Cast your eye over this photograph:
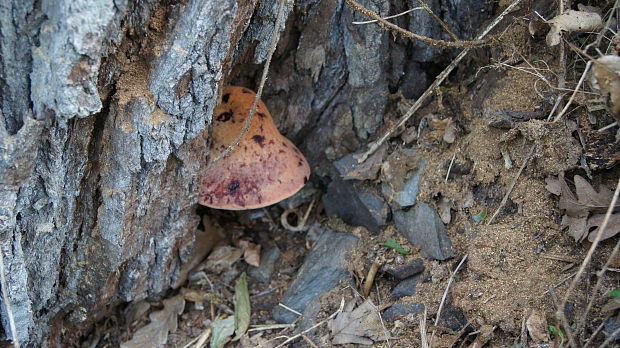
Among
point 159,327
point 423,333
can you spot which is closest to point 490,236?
point 423,333

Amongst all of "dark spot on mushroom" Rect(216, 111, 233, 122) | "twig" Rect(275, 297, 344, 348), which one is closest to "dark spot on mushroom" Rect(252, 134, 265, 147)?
"dark spot on mushroom" Rect(216, 111, 233, 122)

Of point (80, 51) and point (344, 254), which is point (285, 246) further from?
point (80, 51)

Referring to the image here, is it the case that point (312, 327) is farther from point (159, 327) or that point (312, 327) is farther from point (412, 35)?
point (412, 35)

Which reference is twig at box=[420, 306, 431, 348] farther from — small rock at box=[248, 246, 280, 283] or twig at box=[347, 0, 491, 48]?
twig at box=[347, 0, 491, 48]

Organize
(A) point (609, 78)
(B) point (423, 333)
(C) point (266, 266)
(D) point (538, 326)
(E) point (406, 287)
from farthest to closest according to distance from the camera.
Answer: (C) point (266, 266) → (E) point (406, 287) → (B) point (423, 333) → (D) point (538, 326) → (A) point (609, 78)

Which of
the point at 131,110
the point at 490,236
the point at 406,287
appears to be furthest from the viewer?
the point at 406,287

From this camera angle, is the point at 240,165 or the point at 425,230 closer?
the point at 425,230
